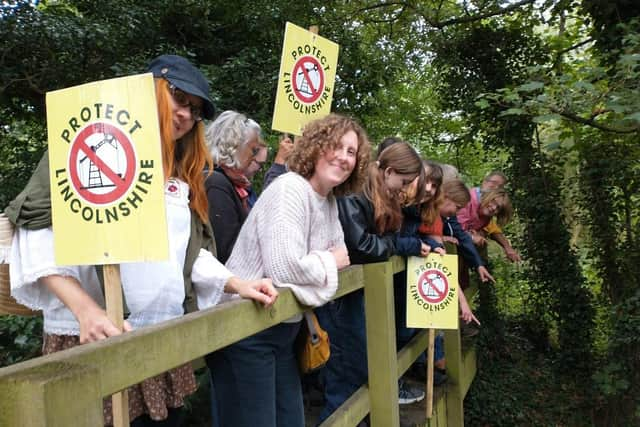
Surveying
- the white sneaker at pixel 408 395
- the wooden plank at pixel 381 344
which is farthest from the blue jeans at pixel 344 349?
the white sneaker at pixel 408 395

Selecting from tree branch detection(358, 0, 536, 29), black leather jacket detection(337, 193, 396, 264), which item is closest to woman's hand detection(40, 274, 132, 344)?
black leather jacket detection(337, 193, 396, 264)

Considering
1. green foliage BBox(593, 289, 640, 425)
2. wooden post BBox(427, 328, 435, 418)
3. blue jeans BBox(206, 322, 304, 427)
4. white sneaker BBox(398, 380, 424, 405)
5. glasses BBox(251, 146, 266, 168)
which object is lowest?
green foliage BBox(593, 289, 640, 425)

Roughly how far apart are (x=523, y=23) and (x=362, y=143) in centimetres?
672

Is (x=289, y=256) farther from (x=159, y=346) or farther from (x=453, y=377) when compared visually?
(x=453, y=377)

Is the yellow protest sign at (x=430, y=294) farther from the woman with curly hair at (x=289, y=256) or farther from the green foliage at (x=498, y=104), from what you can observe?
the green foliage at (x=498, y=104)

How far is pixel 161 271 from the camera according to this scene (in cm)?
158

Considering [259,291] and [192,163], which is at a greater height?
[192,163]

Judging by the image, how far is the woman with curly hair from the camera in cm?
180

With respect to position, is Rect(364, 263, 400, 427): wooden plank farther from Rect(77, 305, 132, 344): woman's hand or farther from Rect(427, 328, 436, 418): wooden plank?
Rect(77, 305, 132, 344): woman's hand

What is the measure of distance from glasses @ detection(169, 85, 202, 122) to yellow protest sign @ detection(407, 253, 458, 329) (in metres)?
1.83

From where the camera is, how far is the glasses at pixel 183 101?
1649 millimetres

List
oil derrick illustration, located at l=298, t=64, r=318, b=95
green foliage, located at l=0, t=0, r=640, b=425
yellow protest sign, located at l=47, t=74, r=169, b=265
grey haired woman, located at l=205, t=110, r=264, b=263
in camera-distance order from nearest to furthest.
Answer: yellow protest sign, located at l=47, t=74, r=169, b=265, grey haired woman, located at l=205, t=110, r=264, b=263, oil derrick illustration, located at l=298, t=64, r=318, b=95, green foliage, located at l=0, t=0, r=640, b=425

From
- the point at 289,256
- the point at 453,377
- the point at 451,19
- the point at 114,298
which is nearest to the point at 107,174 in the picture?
the point at 114,298

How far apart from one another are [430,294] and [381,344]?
31.6 inches
